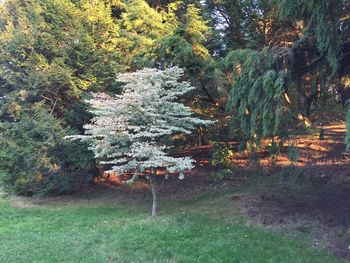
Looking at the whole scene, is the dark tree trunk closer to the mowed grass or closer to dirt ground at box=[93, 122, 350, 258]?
the mowed grass

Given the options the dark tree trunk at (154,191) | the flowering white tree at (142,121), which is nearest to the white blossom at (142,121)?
the flowering white tree at (142,121)

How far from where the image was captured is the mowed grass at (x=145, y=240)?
6.19 meters

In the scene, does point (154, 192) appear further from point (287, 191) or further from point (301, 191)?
point (301, 191)

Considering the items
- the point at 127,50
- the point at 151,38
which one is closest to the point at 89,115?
the point at 127,50

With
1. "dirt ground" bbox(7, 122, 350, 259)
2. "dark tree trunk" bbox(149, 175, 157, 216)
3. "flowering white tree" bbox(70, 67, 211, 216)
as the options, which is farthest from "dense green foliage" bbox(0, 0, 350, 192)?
"dark tree trunk" bbox(149, 175, 157, 216)

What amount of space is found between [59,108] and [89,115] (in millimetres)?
973

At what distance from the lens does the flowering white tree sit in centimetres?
781

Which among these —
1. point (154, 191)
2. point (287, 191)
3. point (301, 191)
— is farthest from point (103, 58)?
point (301, 191)

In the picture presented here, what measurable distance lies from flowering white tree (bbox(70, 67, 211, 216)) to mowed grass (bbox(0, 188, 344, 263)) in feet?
3.84

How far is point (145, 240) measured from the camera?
6855 millimetres

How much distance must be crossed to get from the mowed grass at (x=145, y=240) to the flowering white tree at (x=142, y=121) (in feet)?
3.84

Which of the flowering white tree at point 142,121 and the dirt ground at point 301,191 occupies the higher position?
the flowering white tree at point 142,121

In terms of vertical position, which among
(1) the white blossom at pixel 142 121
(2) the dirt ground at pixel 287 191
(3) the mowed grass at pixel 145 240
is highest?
(1) the white blossom at pixel 142 121

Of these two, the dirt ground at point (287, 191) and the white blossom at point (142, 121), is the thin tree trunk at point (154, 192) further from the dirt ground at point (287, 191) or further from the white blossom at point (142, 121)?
the dirt ground at point (287, 191)
